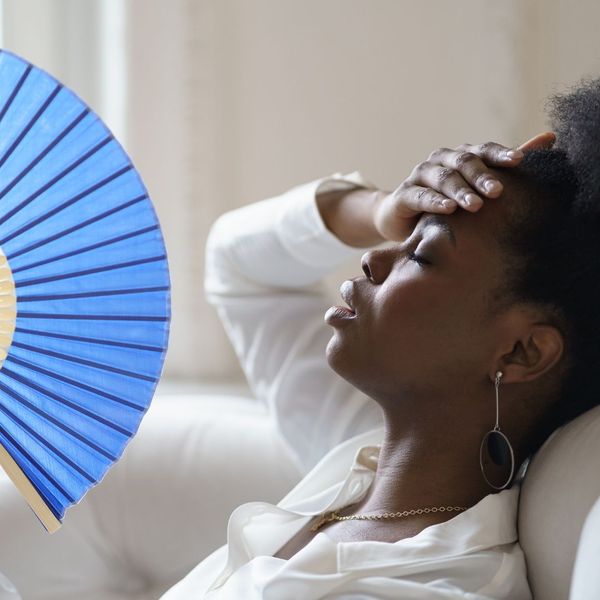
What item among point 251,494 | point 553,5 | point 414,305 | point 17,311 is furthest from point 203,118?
point 17,311

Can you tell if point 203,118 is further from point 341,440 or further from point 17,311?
point 17,311

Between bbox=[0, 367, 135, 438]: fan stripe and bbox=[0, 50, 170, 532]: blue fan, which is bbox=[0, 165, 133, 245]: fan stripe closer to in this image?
bbox=[0, 50, 170, 532]: blue fan

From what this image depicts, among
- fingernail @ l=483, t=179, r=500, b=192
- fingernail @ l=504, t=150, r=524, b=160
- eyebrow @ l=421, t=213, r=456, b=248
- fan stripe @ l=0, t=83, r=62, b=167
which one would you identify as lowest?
eyebrow @ l=421, t=213, r=456, b=248

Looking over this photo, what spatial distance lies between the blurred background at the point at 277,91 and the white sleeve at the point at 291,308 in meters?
0.45

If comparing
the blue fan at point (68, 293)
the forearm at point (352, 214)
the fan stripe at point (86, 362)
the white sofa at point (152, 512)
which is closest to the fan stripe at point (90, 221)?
the blue fan at point (68, 293)

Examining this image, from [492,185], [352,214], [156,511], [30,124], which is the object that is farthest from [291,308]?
[30,124]

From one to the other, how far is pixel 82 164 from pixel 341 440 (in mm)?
763

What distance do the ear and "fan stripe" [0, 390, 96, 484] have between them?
0.49 metres

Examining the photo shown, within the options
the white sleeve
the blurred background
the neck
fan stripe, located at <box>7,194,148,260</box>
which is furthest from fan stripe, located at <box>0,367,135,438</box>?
the blurred background

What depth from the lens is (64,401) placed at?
1.00 metres

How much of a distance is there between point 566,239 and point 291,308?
2.08ft

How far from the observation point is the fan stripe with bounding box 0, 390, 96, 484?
979 millimetres

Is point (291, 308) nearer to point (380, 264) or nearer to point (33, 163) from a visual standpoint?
point (380, 264)

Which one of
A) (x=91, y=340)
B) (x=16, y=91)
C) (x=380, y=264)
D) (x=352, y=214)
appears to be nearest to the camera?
(x=16, y=91)
